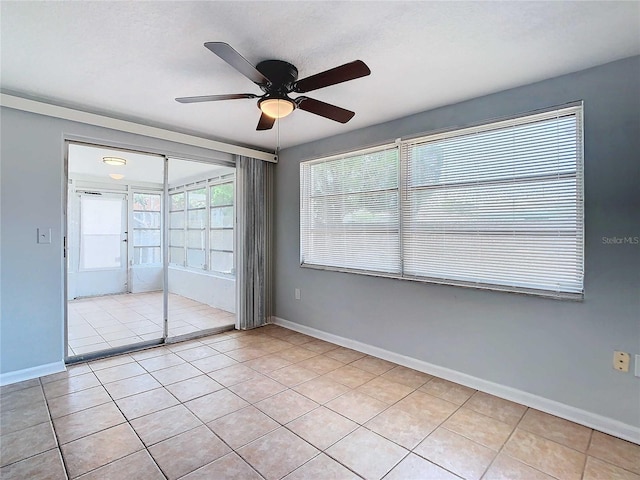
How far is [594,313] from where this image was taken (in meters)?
2.26

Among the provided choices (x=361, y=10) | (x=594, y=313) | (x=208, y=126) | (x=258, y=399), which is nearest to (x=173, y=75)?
(x=208, y=126)

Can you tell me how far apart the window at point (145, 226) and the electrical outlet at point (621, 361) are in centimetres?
664

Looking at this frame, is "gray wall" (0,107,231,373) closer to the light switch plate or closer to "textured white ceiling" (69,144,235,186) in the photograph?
the light switch plate

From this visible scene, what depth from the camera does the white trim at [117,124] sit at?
2752 millimetres

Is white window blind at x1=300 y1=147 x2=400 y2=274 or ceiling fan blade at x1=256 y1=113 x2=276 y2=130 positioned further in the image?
white window blind at x1=300 y1=147 x2=400 y2=274

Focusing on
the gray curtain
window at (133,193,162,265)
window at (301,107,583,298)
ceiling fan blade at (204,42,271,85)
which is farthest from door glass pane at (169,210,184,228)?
ceiling fan blade at (204,42,271,85)

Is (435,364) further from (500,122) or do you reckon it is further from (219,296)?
(219,296)

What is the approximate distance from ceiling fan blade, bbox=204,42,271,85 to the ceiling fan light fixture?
193 millimetres

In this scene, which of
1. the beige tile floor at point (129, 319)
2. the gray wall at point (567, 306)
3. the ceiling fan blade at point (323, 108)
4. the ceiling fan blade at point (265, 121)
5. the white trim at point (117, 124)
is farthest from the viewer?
the beige tile floor at point (129, 319)

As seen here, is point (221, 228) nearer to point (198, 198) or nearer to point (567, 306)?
point (198, 198)

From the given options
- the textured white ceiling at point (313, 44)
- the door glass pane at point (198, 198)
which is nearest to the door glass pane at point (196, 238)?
the door glass pane at point (198, 198)

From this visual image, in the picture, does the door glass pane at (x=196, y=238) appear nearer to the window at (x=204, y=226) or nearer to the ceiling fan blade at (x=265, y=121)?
the window at (x=204, y=226)

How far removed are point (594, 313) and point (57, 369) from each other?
4.48 m

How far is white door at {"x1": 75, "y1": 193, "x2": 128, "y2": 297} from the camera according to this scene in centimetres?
600
